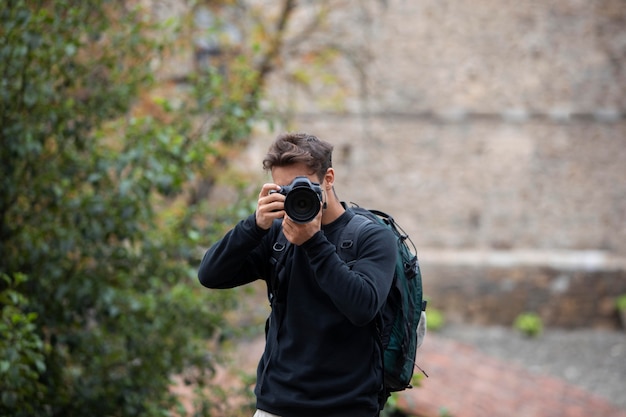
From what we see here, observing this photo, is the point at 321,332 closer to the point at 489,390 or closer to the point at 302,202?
the point at 302,202

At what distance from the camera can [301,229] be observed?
2252mm

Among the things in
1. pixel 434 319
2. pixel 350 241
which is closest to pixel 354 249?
pixel 350 241

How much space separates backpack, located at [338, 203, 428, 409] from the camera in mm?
2412

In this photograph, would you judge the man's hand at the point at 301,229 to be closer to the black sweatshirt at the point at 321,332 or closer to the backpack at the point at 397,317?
the black sweatshirt at the point at 321,332

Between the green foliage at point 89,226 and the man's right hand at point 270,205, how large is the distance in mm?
1901

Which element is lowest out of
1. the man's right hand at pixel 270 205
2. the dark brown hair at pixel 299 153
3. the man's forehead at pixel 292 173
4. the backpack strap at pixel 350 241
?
the backpack strap at pixel 350 241

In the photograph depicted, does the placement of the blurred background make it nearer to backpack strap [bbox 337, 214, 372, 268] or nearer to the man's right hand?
the man's right hand

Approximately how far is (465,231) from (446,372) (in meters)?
5.35

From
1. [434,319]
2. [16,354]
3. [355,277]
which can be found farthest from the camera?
[434,319]

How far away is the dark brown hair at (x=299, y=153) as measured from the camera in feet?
7.77

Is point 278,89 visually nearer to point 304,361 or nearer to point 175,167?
point 175,167

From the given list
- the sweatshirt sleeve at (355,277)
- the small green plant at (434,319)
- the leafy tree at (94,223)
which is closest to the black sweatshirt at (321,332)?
the sweatshirt sleeve at (355,277)

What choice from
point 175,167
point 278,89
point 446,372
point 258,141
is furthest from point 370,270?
point 258,141

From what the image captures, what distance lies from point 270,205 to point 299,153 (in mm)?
164
